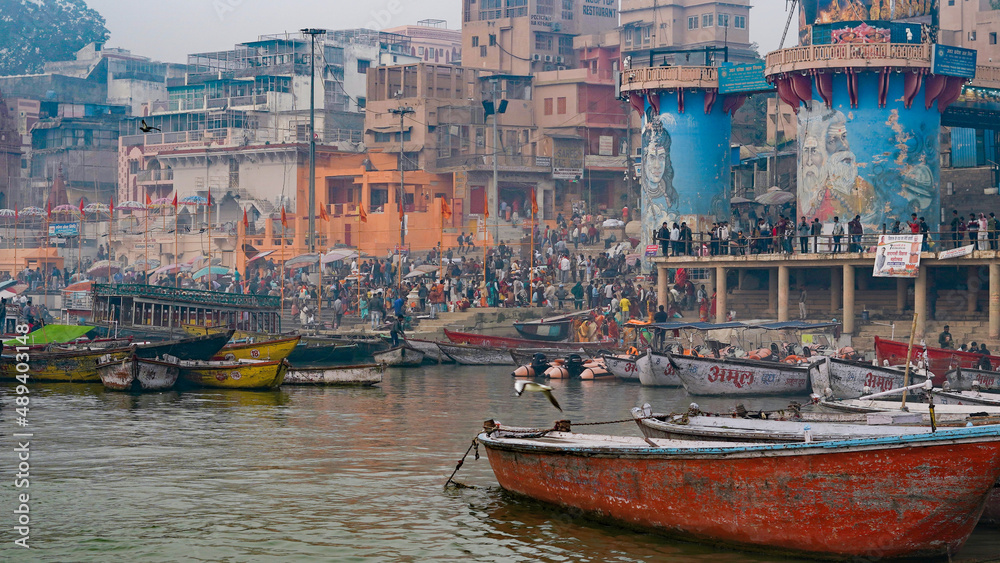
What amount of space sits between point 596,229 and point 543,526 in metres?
42.1

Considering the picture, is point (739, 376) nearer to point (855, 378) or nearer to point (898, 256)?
point (855, 378)

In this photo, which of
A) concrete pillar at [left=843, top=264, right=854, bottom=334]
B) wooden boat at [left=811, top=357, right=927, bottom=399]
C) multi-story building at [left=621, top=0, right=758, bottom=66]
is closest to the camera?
wooden boat at [left=811, top=357, right=927, bottom=399]

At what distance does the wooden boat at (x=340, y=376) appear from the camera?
3191 cm

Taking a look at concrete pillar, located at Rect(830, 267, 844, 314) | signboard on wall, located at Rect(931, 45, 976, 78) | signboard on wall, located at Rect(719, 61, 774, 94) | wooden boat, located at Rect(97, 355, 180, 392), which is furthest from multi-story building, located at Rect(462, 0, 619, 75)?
wooden boat, located at Rect(97, 355, 180, 392)

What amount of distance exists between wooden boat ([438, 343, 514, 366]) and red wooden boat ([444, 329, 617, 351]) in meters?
0.28

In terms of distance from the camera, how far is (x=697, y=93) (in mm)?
46406

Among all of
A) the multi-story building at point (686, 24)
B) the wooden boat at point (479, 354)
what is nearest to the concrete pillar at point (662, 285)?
the wooden boat at point (479, 354)

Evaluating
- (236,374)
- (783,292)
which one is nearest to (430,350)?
(236,374)

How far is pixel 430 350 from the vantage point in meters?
40.2

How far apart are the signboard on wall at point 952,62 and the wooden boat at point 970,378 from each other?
1523 centimetres

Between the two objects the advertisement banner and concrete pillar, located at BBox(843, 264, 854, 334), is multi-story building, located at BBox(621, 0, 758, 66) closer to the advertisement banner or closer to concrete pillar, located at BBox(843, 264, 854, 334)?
concrete pillar, located at BBox(843, 264, 854, 334)

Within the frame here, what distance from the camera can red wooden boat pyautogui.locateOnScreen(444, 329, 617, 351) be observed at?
3928cm

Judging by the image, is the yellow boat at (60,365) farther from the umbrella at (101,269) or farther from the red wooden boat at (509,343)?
the umbrella at (101,269)

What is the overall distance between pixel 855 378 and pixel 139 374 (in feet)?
57.0
